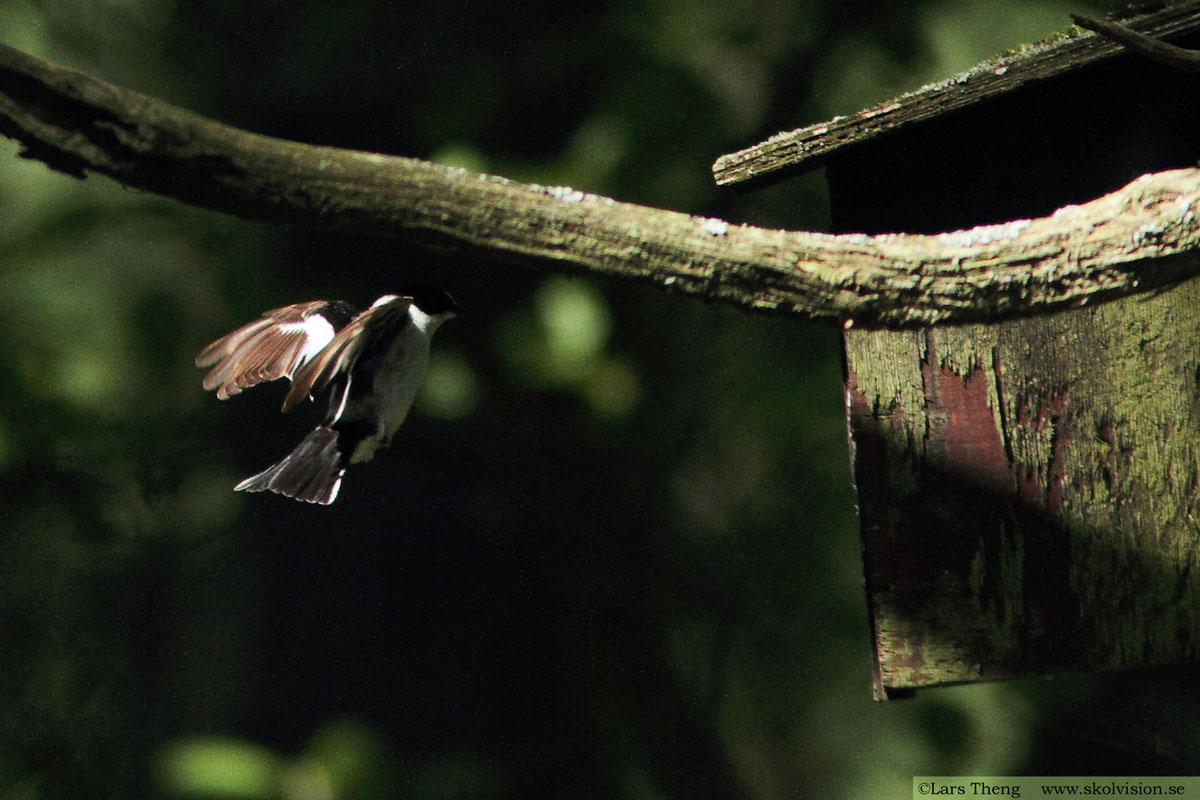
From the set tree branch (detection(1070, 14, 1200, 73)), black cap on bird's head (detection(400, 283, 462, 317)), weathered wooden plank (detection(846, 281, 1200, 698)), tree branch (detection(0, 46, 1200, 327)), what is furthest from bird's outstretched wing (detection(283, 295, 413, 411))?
tree branch (detection(1070, 14, 1200, 73))

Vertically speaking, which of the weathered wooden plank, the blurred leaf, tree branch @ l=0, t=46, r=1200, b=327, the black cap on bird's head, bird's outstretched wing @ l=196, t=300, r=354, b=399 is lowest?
the blurred leaf

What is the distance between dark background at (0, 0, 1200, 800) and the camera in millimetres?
2096

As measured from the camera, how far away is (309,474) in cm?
182

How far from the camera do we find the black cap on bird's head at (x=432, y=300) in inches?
69.4

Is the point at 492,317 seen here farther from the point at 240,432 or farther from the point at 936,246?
the point at 936,246

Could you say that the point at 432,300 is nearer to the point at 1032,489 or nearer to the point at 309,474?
the point at 309,474

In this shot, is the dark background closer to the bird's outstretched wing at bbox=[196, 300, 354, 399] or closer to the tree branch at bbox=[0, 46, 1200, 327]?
the bird's outstretched wing at bbox=[196, 300, 354, 399]

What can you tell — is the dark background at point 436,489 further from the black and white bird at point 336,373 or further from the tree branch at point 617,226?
the tree branch at point 617,226

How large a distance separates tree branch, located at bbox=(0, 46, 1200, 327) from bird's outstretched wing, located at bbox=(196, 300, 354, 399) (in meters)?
0.88

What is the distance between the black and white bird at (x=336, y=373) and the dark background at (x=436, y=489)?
20cm

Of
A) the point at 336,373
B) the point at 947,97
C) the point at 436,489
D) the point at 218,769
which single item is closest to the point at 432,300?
the point at 336,373

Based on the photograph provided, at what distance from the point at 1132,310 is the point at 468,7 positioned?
4.62ft

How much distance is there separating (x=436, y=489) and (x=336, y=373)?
465mm

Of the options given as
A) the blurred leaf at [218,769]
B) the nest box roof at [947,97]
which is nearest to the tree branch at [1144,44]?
the nest box roof at [947,97]
